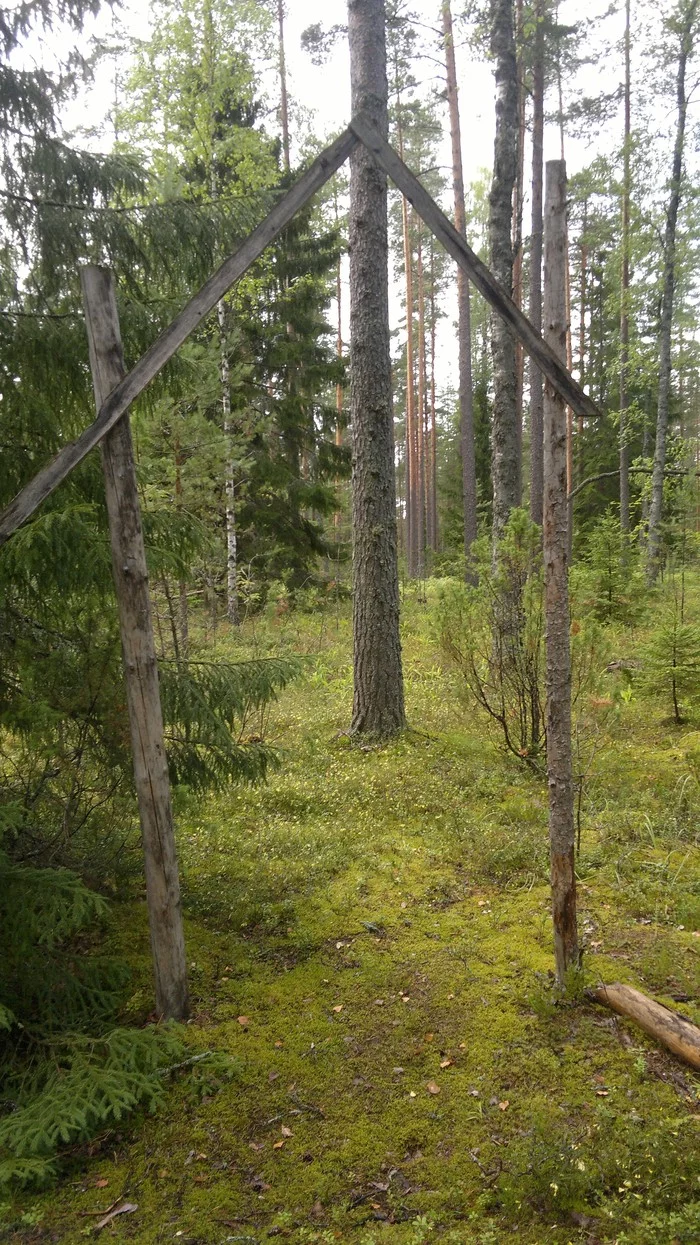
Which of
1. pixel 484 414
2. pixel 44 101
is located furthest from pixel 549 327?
pixel 484 414

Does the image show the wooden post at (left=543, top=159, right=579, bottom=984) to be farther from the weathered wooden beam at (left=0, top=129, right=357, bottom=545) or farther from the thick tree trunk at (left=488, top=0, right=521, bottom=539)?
the thick tree trunk at (left=488, top=0, right=521, bottom=539)

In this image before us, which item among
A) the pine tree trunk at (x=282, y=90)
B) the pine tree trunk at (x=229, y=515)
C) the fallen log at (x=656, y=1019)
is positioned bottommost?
the fallen log at (x=656, y=1019)

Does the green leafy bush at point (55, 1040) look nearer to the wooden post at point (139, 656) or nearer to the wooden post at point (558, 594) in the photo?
the wooden post at point (139, 656)

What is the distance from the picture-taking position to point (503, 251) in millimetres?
8844

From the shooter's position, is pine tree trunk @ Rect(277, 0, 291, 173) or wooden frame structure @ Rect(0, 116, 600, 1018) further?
pine tree trunk @ Rect(277, 0, 291, 173)

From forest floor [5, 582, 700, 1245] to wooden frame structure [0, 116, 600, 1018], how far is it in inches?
28.1

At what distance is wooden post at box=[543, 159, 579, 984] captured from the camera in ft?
9.96

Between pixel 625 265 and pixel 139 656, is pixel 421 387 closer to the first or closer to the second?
pixel 625 265

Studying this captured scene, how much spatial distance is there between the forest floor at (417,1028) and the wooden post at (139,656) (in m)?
0.51

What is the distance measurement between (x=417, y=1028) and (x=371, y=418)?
17.3 feet

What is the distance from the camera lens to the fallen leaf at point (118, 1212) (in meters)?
2.47

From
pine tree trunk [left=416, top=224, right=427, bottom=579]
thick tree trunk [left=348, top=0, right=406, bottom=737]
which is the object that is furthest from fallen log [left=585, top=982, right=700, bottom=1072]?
pine tree trunk [left=416, top=224, right=427, bottom=579]

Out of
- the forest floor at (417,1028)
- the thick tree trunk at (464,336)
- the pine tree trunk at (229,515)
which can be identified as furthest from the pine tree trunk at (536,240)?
the forest floor at (417,1028)

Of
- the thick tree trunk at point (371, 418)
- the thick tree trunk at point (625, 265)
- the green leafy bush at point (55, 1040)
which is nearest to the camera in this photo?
the green leafy bush at point (55, 1040)
